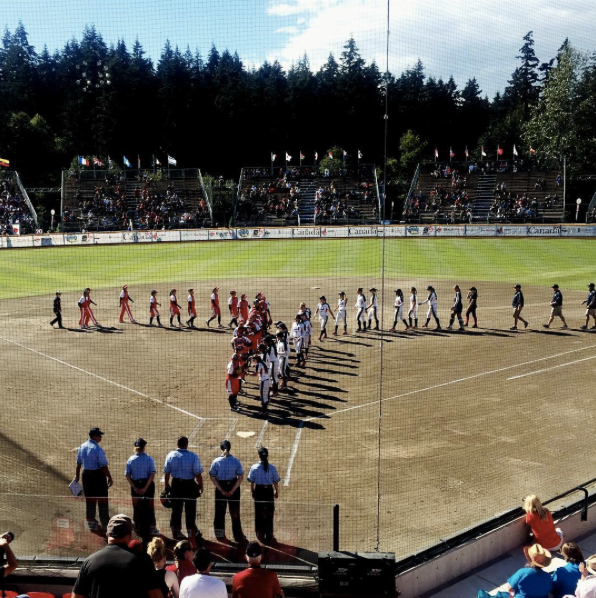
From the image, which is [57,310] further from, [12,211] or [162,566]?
[12,211]

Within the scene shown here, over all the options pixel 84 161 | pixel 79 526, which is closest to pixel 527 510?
pixel 79 526

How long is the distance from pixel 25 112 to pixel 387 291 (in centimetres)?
5046

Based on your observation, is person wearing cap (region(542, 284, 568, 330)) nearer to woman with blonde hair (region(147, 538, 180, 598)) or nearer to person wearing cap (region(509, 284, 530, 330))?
person wearing cap (region(509, 284, 530, 330))

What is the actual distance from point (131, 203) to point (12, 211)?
867 cm

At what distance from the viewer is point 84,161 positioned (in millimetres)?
50812

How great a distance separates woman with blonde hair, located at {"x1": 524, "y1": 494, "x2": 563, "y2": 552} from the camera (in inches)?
289

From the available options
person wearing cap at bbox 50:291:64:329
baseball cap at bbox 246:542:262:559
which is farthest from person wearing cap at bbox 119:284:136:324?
baseball cap at bbox 246:542:262:559

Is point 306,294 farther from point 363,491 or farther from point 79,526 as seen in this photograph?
point 79,526

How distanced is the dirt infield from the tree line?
2459cm

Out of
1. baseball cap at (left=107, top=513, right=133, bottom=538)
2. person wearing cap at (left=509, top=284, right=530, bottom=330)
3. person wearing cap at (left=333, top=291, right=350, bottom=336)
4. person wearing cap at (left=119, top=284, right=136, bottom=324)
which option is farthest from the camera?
person wearing cap at (left=119, top=284, right=136, bottom=324)

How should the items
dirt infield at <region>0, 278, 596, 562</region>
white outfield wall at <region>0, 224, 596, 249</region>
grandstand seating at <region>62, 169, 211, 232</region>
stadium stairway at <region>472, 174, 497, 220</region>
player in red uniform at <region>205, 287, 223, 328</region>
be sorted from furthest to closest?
stadium stairway at <region>472, 174, 497, 220</region> < grandstand seating at <region>62, 169, 211, 232</region> < white outfield wall at <region>0, 224, 596, 249</region> < player in red uniform at <region>205, 287, 223, 328</region> < dirt infield at <region>0, 278, 596, 562</region>

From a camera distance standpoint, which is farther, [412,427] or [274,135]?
[274,135]

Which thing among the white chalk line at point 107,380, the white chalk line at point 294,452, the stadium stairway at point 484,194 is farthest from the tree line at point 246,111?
the white chalk line at point 294,452

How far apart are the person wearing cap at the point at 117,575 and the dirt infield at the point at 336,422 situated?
2.34 meters
